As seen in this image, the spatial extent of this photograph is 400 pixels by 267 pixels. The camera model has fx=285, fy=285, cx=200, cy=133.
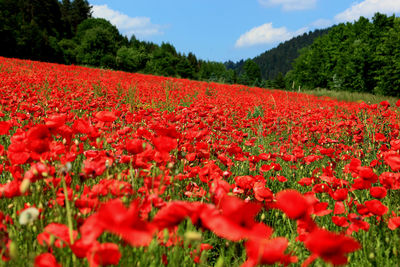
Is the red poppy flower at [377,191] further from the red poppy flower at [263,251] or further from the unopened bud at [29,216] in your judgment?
the unopened bud at [29,216]

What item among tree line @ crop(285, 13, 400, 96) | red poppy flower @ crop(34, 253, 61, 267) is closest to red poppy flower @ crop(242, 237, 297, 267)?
red poppy flower @ crop(34, 253, 61, 267)

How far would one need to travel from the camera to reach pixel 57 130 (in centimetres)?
145

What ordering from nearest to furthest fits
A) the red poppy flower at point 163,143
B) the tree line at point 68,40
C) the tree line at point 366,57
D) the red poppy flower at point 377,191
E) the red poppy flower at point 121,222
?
the red poppy flower at point 121,222 → the red poppy flower at point 163,143 → the red poppy flower at point 377,191 → the tree line at point 68,40 → the tree line at point 366,57

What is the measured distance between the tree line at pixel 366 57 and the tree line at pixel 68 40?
14466mm

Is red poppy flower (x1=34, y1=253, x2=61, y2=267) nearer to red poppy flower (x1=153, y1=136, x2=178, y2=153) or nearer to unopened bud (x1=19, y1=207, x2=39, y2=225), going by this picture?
unopened bud (x1=19, y1=207, x2=39, y2=225)

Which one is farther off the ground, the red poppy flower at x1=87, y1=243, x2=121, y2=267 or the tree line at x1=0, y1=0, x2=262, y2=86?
the tree line at x1=0, y1=0, x2=262, y2=86

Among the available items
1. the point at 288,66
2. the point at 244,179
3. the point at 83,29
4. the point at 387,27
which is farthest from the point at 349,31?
the point at 288,66

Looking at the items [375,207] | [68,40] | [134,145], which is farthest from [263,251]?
[68,40]

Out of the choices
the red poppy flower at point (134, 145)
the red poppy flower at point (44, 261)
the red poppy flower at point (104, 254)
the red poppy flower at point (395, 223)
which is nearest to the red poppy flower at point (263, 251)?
the red poppy flower at point (104, 254)

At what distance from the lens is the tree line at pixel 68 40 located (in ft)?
90.6

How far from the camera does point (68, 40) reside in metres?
41.2

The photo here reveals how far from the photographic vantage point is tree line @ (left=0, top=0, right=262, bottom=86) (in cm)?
2762

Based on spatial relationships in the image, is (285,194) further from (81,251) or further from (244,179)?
(244,179)

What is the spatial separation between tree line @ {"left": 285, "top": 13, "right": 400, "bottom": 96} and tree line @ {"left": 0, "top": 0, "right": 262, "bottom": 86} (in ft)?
47.5
